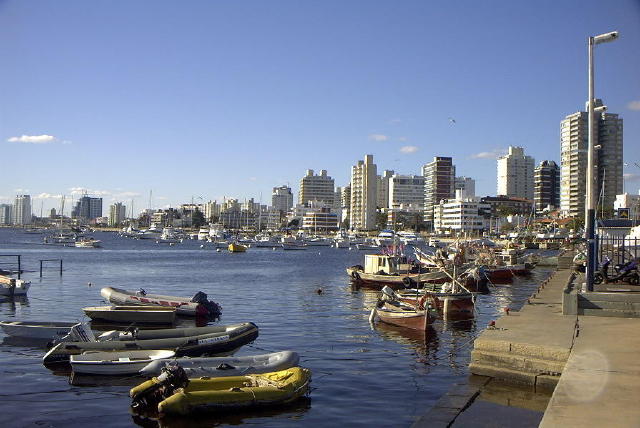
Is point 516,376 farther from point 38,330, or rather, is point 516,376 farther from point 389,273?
point 389,273

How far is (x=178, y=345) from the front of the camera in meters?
21.4

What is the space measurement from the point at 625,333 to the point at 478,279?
95.8ft

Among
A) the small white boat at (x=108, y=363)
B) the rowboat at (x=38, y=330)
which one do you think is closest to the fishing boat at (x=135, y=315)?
the rowboat at (x=38, y=330)

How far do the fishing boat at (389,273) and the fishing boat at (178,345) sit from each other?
2478 cm

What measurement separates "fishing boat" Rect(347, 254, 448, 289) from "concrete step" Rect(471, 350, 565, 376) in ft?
97.8

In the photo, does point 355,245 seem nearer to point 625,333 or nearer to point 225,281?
point 225,281

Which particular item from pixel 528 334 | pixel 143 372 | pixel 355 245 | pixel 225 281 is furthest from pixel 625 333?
pixel 355 245

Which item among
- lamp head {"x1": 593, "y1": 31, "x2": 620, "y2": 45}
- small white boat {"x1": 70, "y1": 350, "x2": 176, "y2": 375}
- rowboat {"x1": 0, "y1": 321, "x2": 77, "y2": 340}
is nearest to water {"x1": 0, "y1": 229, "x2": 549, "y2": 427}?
rowboat {"x1": 0, "y1": 321, "x2": 77, "y2": 340}

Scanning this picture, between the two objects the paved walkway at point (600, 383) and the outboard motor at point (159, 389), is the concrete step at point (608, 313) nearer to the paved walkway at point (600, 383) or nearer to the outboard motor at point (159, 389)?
the paved walkway at point (600, 383)

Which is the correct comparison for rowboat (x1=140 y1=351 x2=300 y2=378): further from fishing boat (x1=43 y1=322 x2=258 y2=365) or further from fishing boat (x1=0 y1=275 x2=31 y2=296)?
fishing boat (x1=0 y1=275 x2=31 y2=296)

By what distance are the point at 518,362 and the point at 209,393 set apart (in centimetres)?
776

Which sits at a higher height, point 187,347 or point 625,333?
point 625,333

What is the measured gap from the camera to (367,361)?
852 inches

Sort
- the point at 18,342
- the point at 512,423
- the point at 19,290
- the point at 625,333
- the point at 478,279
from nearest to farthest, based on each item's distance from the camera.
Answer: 1. the point at 512,423
2. the point at 625,333
3. the point at 18,342
4. the point at 19,290
5. the point at 478,279
